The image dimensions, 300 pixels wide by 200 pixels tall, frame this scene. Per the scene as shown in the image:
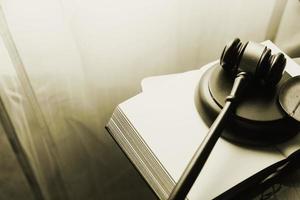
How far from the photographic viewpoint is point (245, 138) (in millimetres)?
528

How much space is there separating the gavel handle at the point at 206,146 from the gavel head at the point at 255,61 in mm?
16

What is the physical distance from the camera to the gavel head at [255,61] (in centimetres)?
52

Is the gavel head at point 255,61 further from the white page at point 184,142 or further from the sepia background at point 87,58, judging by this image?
the sepia background at point 87,58

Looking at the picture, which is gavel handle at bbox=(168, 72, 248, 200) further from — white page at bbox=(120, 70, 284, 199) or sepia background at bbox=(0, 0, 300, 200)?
sepia background at bbox=(0, 0, 300, 200)

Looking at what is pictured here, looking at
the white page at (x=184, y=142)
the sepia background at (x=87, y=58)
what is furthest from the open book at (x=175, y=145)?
the sepia background at (x=87, y=58)

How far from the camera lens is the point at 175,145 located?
0.54 meters

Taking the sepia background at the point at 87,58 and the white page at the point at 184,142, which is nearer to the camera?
the white page at the point at 184,142

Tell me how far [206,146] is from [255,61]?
142 millimetres

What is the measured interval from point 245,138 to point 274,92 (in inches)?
3.2

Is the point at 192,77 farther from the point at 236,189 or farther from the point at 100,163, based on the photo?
the point at 100,163

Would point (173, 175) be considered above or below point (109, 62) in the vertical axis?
below

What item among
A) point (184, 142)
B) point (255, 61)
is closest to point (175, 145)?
point (184, 142)

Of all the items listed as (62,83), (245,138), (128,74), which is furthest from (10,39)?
(245,138)

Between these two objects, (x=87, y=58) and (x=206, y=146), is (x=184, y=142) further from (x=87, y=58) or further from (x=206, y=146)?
(x=87, y=58)
